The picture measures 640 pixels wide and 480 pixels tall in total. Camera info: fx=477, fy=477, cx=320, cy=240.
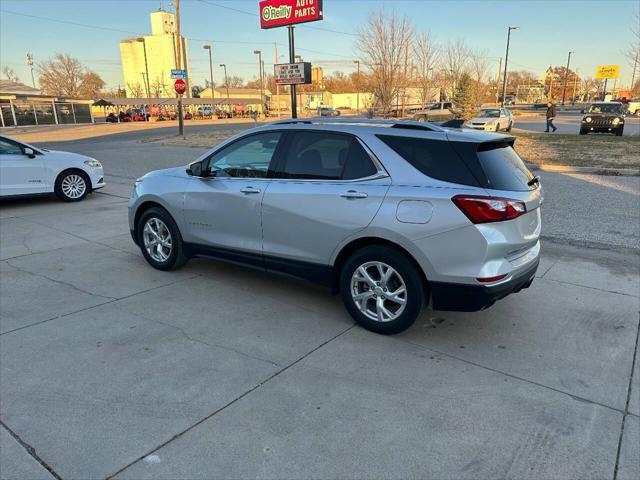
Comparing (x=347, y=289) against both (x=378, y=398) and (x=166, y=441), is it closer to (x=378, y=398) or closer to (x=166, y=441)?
(x=378, y=398)

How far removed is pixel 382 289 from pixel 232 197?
1786mm

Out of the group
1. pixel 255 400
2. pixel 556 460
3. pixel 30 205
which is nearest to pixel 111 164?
pixel 30 205

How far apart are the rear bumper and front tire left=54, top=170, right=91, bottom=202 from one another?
849 centimetres

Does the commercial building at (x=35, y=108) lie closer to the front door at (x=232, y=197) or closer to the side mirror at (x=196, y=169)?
the side mirror at (x=196, y=169)

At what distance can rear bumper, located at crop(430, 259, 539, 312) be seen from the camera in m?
3.48

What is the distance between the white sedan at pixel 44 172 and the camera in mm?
8836

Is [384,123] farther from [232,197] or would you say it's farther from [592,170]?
[592,170]

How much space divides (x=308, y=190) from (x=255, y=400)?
185 centimetres

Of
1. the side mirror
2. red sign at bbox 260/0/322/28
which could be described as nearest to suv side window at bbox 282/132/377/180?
the side mirror

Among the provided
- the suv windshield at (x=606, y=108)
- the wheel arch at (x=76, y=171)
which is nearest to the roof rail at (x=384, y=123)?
the wheel arch at (x=76, y=171)

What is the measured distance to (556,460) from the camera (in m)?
2.55

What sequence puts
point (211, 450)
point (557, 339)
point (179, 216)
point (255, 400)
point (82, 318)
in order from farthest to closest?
point (179, 216)
point (82, 318)
point (557, 339)
point (255, 400)
point (211, 450)

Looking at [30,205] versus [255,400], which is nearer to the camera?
[255,400]

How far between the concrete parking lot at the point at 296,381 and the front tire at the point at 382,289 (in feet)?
0.52
